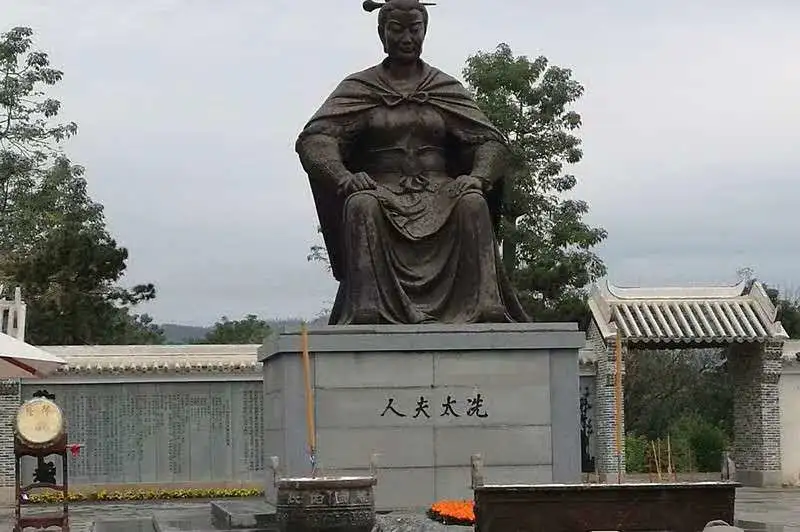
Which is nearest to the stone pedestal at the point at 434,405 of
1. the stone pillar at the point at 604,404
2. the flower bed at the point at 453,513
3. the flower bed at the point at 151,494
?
the flower bed at the point at 453,513

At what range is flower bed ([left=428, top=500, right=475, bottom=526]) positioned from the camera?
5.57m

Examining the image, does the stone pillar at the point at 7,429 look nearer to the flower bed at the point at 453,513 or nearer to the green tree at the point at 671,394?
the green tree at the point at 671,394

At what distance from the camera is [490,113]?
14789 mm

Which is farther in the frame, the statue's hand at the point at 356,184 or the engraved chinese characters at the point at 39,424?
the engraved chinese characters at the point at 39,424

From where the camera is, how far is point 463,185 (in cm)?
686

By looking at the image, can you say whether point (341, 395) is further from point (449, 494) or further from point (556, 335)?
point (556, 335)

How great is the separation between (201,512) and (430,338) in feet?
7.87

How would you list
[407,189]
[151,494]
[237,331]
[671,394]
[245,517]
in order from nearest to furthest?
[245,517] → [407,189] → [151,494] → [671,394] → [237,331]

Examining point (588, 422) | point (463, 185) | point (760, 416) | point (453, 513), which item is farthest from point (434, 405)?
point (760, 416)

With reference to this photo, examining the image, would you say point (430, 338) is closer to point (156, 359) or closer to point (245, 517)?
point (245, 517)

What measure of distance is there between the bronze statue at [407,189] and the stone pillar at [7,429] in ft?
23.4

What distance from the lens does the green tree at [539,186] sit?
14547mm

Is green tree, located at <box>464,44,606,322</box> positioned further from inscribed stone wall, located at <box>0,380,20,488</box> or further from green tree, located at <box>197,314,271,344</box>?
green tree, located at <box>197,314,271,344</box>

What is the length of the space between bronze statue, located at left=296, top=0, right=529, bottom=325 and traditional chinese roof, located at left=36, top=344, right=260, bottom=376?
6.74m
